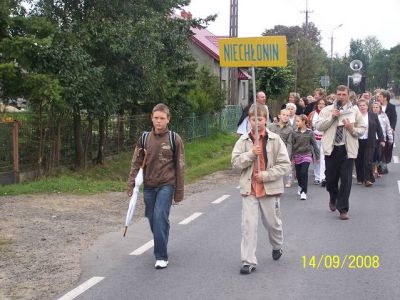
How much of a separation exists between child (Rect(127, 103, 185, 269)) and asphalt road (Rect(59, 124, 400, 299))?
1.56 feet

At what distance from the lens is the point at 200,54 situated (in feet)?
133

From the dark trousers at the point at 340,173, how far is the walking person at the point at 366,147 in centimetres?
357

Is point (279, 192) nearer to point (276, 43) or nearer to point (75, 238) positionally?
point (276, 43)

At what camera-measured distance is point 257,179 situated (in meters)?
6.37

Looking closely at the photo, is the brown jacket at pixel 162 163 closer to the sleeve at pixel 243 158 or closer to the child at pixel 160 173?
the child at pixel 160 173

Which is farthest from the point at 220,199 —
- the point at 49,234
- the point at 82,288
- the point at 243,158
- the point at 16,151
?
the point at 82,288

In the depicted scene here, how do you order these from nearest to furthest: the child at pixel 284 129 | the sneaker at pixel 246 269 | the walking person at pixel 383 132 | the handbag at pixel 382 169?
the sneaker at pixel 246 269
the child at pixel 284 129
the walking person at pixel 383 132
the handbag at pixel 382 169

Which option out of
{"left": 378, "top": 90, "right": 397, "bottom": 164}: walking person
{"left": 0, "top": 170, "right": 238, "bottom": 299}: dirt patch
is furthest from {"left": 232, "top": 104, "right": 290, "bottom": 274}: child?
{"left": 378, "top": 90, "right": 397, "bottom": 164}: walking person

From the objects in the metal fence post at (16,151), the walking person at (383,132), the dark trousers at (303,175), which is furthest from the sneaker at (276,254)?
the metal fence post at (16,151)

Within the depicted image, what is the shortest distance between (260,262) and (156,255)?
1.14 meters

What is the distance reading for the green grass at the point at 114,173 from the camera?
12148mm

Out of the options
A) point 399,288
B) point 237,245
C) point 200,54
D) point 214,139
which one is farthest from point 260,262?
point 200,54

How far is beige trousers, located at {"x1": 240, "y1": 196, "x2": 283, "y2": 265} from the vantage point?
20.7ft

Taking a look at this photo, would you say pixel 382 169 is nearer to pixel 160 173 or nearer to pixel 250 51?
pixel 250 51
